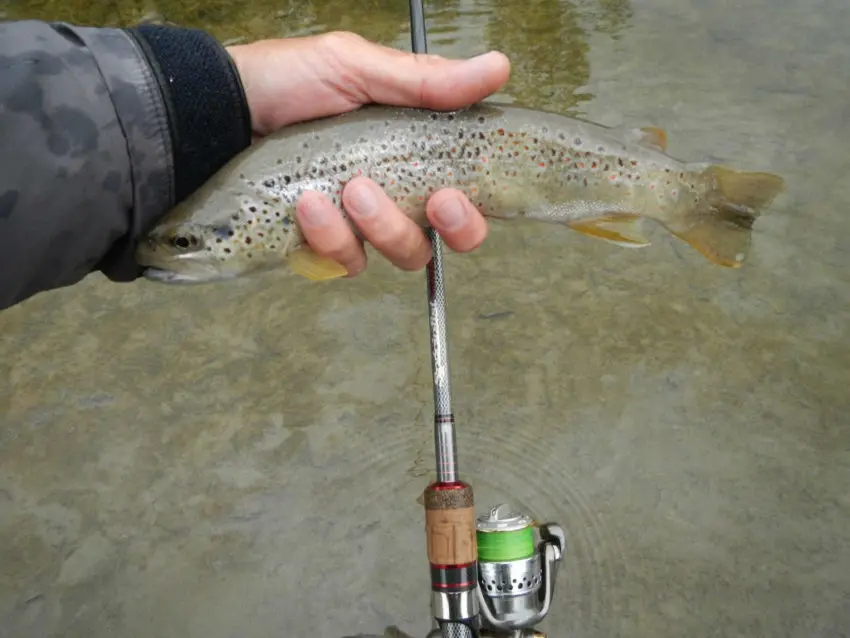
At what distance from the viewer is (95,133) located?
4.17 feet

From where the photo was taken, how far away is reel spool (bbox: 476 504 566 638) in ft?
4.83

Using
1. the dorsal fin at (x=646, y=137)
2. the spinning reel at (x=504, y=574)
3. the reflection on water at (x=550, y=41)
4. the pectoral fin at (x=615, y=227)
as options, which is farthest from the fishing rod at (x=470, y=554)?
the reflection on water at (x=550, y=41)

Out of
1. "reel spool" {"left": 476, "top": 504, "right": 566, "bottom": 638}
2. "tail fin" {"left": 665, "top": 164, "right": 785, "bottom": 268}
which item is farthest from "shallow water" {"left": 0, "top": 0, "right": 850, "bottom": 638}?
"tail fin" {"left": 665, "top": 164, "right": 785, "bottom": 268}

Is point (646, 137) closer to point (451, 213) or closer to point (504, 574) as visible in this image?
point (451, 213)

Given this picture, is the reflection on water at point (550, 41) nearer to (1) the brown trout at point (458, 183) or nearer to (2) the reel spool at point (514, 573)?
(1) the brown trout at point (458, 183)

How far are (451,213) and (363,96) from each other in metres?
0.31

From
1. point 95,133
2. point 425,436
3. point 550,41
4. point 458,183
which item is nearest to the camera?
point 95,133

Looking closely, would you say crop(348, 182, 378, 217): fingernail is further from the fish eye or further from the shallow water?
the shallow water

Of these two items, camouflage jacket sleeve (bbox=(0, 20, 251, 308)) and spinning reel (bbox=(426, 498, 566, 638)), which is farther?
spinning reel (bbox=(426, 498, 566, 638))

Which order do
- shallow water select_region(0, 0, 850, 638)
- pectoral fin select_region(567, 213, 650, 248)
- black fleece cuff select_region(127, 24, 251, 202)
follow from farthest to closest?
shallow water select_region(0, 0, 850, 638)
pectoral fin select_region(567, 213, 650, 248)
black fleece cuff select_region(127, 24, 251, 202)

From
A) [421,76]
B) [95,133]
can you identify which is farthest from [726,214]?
[95,133]

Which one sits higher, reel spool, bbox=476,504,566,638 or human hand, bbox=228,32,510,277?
human hand, bbox=228,32,510,277

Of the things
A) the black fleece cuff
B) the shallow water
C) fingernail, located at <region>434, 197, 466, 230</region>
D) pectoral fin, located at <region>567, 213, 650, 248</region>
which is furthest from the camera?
the shallow water

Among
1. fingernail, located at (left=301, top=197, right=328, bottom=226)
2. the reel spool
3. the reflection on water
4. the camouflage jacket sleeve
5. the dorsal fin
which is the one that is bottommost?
the reel spool
